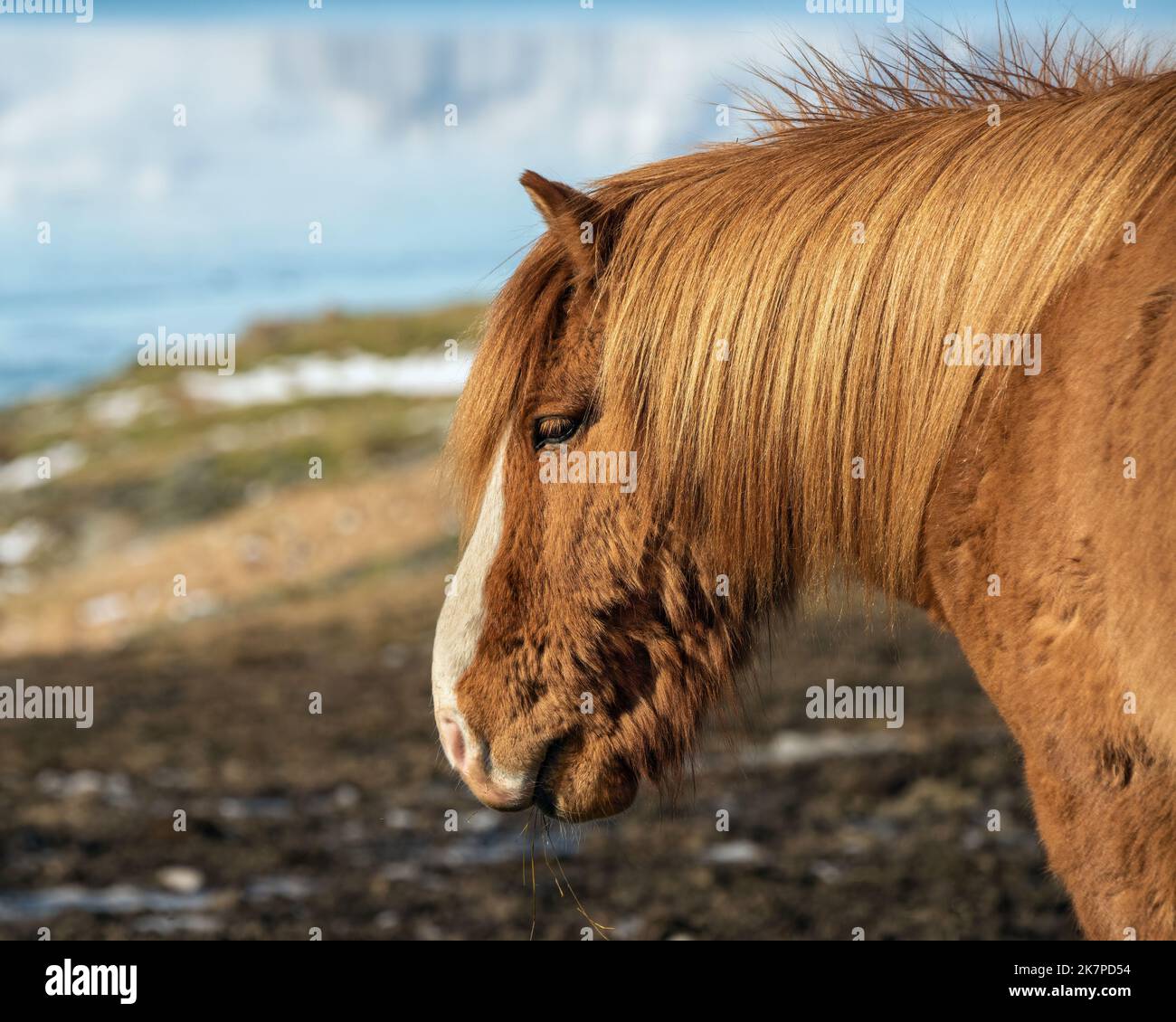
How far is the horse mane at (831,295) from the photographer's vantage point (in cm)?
248

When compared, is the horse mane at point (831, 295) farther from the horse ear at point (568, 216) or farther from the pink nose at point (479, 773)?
the pink nose at point (479, 773)

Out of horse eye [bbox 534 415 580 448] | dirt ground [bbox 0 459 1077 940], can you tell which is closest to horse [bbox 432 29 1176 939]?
horse eye [bbox 534 415 580 448]

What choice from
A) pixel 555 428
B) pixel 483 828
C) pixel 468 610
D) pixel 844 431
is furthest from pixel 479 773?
pixel 483 828

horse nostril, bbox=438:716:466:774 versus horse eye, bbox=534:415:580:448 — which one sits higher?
horse eye, bbox=534:415:580:448

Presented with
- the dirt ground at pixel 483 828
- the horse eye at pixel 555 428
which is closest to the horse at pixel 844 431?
the horse eye at pixel 555 428

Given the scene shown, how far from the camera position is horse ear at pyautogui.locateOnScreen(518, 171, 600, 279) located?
2.76m

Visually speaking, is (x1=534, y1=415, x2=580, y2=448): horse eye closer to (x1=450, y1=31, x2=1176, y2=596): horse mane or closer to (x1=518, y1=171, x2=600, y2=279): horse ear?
(x1=450, y1=31, x2=1176, y2=596): horse mane

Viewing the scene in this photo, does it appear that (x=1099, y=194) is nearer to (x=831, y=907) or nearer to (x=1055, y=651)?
(x=1055, y=651)

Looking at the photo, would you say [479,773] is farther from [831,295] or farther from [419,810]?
[419,810]

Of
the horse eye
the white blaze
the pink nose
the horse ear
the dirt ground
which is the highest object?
the horse ear

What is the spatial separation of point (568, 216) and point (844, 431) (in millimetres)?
835

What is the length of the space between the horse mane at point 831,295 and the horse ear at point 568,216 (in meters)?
0.05

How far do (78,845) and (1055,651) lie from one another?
22.1 feet

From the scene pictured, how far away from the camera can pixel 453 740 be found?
2896mm
